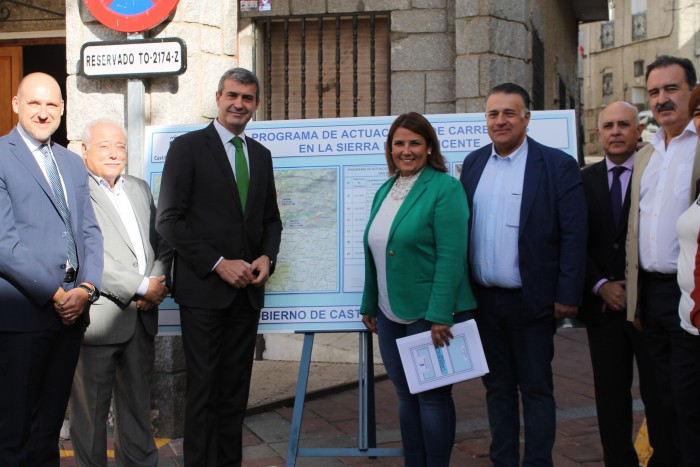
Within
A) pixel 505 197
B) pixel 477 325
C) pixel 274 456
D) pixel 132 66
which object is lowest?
pixel 274 456

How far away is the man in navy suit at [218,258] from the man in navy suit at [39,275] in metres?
0.47

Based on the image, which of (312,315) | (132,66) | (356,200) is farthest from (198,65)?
(312,315)

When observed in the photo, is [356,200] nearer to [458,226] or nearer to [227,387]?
[458,226]

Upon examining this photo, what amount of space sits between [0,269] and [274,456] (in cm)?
208

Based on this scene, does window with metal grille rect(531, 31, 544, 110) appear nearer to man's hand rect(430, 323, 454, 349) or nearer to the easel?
the easel

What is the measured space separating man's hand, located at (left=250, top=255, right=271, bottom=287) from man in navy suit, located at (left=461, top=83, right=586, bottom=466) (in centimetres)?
101

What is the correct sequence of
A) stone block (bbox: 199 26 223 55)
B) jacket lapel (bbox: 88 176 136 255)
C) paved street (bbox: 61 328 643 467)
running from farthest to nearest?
stone block (bbox: 199 26 223 55) < paved street (bbox: 61 328 643 467) < jacket lapel (bbox: 88 176 136 255)

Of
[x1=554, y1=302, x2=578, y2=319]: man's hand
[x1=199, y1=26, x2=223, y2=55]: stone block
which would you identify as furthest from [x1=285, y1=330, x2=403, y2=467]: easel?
[x1=199, y1=26, x2=223, y2=55]: stone block

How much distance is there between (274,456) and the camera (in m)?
4.70

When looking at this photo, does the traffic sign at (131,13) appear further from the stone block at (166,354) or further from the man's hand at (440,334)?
the man's hand at (440,334)

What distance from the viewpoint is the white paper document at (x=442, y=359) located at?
369cm

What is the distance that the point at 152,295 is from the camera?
3936 mm

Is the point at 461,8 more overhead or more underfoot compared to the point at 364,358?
more overhead

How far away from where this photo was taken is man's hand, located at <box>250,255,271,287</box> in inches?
156
